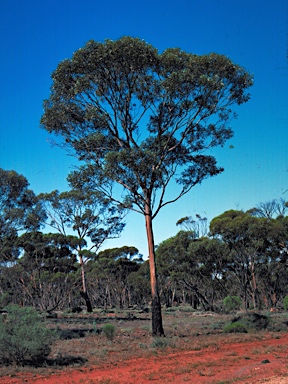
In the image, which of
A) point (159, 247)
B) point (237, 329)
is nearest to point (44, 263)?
point (159, 247)

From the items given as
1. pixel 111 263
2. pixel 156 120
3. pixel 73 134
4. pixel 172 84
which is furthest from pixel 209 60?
pixel 111 263

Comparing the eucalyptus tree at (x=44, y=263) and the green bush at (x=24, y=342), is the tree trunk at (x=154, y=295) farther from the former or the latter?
the eucalyptus tree at (x=44, y=263)

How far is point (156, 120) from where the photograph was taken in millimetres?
17734

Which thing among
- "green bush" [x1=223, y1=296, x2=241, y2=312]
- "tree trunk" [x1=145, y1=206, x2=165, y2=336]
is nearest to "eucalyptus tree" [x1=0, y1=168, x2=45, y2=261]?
"tree trunk" [x1=145, y1=206, x2=165, y2=336]

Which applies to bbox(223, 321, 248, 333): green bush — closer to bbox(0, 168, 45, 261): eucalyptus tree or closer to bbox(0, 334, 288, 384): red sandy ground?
bbox(0, 334, 288, 384): red sandy ground

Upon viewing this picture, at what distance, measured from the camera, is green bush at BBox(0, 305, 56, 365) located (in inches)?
395

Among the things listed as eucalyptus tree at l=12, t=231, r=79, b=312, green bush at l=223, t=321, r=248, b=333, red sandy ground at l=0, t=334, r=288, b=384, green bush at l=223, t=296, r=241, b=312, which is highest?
eucalyptus tree at l=12, t=231, r=79, b=312

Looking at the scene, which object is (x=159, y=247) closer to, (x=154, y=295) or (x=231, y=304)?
(x=231, y=304)

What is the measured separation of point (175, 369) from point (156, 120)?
36.6 feet

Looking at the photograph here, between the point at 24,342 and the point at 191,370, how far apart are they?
4236mm

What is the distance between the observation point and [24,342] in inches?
392

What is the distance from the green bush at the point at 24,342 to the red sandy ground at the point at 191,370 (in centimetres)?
97

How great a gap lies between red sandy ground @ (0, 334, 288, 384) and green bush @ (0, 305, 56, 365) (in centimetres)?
97

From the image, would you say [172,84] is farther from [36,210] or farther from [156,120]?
[36,210]
